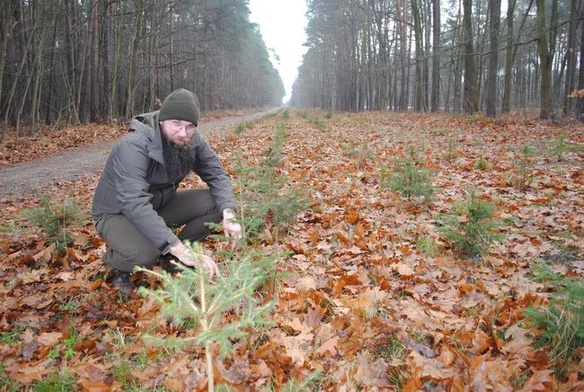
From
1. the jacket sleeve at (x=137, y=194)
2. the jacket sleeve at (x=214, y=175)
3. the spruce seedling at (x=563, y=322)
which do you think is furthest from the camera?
the jacket sleeve at (x=214, y=175)

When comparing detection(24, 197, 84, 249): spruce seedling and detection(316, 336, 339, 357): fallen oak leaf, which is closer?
detection(316, 336, 339, 357): fallen oak leaf

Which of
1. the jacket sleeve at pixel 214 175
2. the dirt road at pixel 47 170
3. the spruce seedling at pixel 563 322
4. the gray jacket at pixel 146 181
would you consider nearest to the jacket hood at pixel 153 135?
the gray jacket at pixel 146 181

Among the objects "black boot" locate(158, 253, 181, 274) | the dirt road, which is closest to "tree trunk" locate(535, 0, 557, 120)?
"black boot" locate(158, 253, 181, 274)

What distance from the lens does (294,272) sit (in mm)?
3115

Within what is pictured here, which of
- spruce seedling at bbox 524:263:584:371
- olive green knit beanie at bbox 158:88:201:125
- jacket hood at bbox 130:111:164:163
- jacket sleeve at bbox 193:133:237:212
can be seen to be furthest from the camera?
jacket sleeve at bbox 193:133:237:212

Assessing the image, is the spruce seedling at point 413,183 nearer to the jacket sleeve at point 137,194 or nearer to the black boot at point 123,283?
the jacket sleeve at point 137,194

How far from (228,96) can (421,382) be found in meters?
48.1

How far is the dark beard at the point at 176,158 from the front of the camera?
3.08 meters

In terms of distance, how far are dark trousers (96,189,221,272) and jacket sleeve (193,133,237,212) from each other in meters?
0.22

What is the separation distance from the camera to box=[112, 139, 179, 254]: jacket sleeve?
8.61 feet

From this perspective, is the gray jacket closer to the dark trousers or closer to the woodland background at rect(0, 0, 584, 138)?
the dark trousers

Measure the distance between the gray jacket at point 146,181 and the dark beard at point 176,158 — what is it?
63 mm

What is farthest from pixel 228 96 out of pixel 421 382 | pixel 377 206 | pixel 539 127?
pixel 421 382

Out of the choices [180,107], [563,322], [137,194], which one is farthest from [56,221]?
[563,322]
